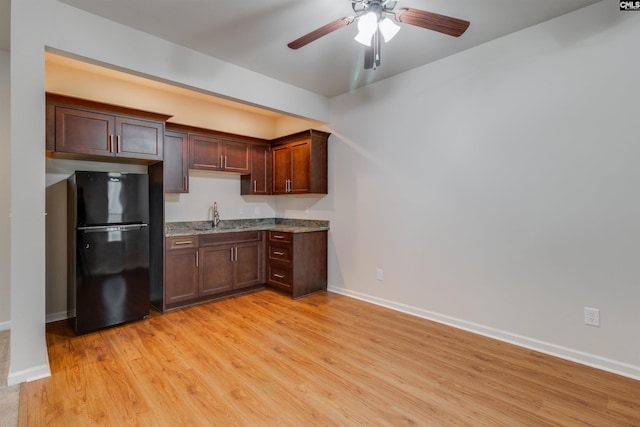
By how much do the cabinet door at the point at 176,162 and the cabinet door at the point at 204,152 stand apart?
3.4 inches

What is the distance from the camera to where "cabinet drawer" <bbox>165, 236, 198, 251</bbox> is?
11.8ft

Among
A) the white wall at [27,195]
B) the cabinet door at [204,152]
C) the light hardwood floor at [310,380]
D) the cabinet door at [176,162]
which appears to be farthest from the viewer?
the cabinet door at [204,152]

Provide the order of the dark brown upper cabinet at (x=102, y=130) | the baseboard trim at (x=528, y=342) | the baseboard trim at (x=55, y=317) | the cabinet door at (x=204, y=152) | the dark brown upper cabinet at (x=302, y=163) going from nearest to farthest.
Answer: the baseboard trim at (x=528, y=342) → the dark brown upper cabinet at (x=102, y=130) → the baseboard trim at (x=55, y=317) → the cabinet door at (x=204, y=152) → the dark brown upper cabinet at (x=302, y=163)

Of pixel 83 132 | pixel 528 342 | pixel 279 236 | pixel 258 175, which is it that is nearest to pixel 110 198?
pixel 83 132

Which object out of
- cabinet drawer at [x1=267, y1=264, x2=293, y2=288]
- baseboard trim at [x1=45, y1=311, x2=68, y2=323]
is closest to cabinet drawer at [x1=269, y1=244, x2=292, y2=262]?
cabinet drawer at [x1=267, y1=264, x2=293, y2=288]

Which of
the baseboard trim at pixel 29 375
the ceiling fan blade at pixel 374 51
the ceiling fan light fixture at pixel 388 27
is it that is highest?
the ceiling fan light fixture at pixel 388 27

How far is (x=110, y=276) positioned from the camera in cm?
313

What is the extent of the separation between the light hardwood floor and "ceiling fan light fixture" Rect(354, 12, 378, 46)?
242cm

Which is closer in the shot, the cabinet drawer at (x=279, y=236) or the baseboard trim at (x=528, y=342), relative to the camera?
the baseboard trim at (x=528, y=342)

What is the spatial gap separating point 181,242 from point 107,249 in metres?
0.76

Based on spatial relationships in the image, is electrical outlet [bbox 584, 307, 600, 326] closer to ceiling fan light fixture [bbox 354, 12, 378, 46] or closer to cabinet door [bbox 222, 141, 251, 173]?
ceiling fan light fixture [bbox 354, 12, 378, 46]

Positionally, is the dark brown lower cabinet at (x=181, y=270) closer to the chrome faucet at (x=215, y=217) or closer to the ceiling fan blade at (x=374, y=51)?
the chrome faucet at (x=215, y=217)

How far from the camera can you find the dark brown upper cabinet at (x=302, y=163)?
4344 mm

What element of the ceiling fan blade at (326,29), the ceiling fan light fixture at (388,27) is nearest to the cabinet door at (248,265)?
the ceiling fan blade at (326,29)
